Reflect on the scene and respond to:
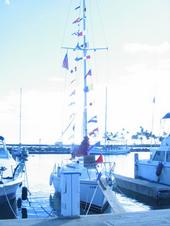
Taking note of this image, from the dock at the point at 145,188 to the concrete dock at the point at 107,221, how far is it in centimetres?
1435

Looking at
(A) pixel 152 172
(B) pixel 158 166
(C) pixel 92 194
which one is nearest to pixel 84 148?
(C) pixel 92 194

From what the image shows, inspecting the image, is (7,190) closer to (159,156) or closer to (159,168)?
(159,168)

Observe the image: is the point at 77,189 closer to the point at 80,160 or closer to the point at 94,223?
the point at 94,223

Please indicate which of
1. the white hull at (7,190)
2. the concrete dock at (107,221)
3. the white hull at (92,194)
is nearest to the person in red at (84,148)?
the white hull at (92,194)

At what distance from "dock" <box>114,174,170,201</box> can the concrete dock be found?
47.1ft

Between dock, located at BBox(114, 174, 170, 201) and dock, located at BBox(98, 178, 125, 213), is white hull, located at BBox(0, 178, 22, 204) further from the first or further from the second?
dock, located at BBox(114, 174, 170, 201)

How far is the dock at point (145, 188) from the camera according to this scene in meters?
23.2

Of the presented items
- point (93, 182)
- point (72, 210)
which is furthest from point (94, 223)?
point (93, 182)

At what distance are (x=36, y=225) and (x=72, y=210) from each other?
3.50 ft

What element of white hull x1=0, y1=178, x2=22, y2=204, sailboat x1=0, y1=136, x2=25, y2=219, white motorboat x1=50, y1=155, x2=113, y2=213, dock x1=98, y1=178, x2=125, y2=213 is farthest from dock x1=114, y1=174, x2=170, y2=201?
dock x1=98, y1=178, x2=125, y2=213

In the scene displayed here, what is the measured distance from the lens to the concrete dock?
8.41 metres

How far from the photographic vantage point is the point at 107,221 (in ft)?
28.6

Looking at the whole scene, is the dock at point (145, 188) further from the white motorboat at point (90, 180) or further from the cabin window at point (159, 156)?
the white motorboat at point (90, 180)

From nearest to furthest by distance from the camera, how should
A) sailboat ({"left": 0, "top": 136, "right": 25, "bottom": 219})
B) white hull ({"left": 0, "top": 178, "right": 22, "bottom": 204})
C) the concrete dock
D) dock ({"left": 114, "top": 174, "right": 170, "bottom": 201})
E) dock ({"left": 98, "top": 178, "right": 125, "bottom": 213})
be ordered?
1. the concrete dock
2. dock ({"left": 98, "top": 178, "right": 125, "bottom": 213})
3. white hull ({"left": 0, "top": 178, "right": 22, "bottom": 204})
4. sailboat ({"left": 0, "top": 136, "right": 25, "bottom": 219})
5. dock ({"left": 114, "top": 174, "right": 170, "bottom": 201})
